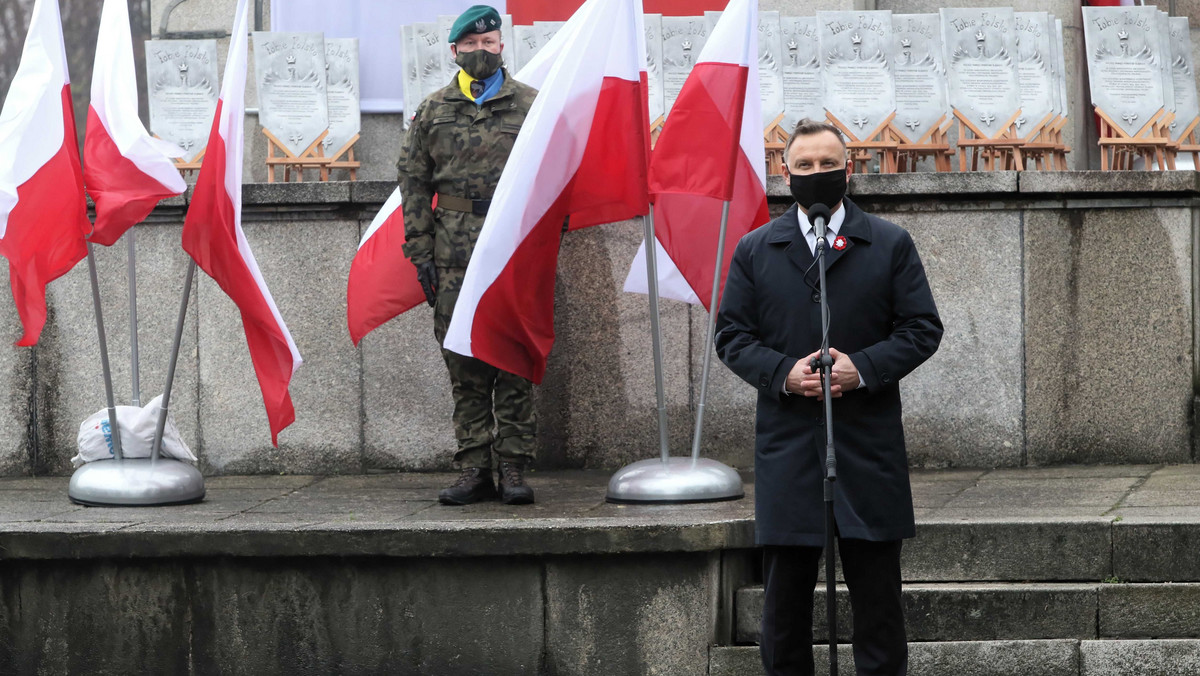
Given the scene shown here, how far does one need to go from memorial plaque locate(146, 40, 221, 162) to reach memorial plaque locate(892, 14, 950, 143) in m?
4.06

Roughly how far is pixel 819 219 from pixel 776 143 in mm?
4293

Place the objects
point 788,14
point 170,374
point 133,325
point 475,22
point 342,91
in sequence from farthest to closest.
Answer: point 788,14
point 342,91
point 133,325
point 170,374
point 475,22

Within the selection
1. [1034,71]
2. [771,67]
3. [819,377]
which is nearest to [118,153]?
[771,67]

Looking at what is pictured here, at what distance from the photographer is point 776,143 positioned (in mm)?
8266

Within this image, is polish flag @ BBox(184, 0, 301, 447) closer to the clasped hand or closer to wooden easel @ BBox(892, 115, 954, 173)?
the clasped hand

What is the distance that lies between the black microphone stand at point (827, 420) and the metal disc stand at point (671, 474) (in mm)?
2296

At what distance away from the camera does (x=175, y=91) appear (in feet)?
28.7

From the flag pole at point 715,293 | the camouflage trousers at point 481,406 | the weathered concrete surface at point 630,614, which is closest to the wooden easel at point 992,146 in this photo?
the flag pole at point 715,293

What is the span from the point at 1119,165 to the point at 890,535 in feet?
16.7

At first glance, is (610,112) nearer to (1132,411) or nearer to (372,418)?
(372,418)

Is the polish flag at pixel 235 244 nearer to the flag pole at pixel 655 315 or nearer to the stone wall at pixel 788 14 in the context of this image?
the flag pole at pixel 655 315

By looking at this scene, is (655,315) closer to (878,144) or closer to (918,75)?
(878,144)

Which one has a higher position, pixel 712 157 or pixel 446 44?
pixel 446 44

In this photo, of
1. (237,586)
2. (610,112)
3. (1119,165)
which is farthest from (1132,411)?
(237,586)
